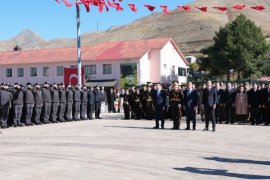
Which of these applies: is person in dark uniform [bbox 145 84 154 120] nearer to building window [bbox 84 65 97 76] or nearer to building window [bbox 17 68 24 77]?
building window [bbox 84 65 97 76]

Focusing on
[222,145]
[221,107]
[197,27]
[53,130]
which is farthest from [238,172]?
[197,27]

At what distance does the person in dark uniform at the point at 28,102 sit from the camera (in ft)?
67.4

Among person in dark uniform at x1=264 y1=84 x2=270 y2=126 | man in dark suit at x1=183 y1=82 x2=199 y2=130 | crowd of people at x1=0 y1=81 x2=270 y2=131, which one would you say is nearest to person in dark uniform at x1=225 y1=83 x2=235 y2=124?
crowd of people at x1=0 y1=81 x2=270 y2=131

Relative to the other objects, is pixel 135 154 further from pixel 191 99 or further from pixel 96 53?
pixel 96 53

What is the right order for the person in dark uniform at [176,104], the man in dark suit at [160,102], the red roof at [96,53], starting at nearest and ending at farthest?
the person in dark uniform at [176,104], the man in dark suit at [160,102], the red roof at [96,53]

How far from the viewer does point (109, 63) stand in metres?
61.5

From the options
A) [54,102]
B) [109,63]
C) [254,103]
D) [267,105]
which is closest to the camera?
[267,105]

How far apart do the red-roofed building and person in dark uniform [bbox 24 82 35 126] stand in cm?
3834

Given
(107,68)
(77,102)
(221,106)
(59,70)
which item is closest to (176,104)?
(221,106)

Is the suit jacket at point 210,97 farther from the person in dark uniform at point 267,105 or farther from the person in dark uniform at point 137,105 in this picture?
the person in dark uniform at point 137,105

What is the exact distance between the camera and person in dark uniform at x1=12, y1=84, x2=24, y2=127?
20172 mm

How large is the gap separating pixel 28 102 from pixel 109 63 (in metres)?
41.1

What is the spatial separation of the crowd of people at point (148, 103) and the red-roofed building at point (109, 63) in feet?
113

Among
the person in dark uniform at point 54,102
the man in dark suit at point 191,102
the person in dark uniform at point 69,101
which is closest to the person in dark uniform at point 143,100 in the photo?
the person in dark uniform at point 69,101
